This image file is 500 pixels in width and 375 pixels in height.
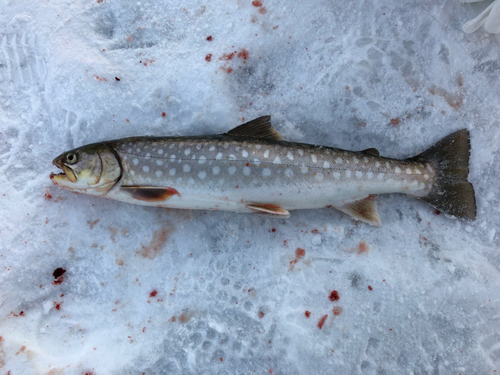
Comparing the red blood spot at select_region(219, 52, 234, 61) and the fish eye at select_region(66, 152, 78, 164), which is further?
the red blood spot at select_region(219, 52, 234, 61)

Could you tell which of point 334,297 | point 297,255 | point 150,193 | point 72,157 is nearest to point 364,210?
point 297,255

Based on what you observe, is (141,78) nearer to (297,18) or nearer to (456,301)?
(297,18)

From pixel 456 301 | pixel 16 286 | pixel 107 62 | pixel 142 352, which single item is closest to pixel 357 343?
pixel 456 301

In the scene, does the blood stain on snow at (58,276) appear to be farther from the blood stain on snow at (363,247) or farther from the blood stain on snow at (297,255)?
the blood stain on snow at (363,247)

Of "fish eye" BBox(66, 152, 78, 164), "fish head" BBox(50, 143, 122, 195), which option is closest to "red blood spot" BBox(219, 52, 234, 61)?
"fish head" BBox(50, 143, 122, 195)

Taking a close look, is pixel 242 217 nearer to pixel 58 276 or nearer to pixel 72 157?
pixel 72 157

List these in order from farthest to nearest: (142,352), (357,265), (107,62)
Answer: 1. (107,62)
2. (357,265)
3. (142,352)

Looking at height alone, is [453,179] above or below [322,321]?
above

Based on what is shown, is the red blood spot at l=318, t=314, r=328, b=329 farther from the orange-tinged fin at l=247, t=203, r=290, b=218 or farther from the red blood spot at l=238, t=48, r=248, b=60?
the red blood spot at l=238, t=48, r=248, b=60
